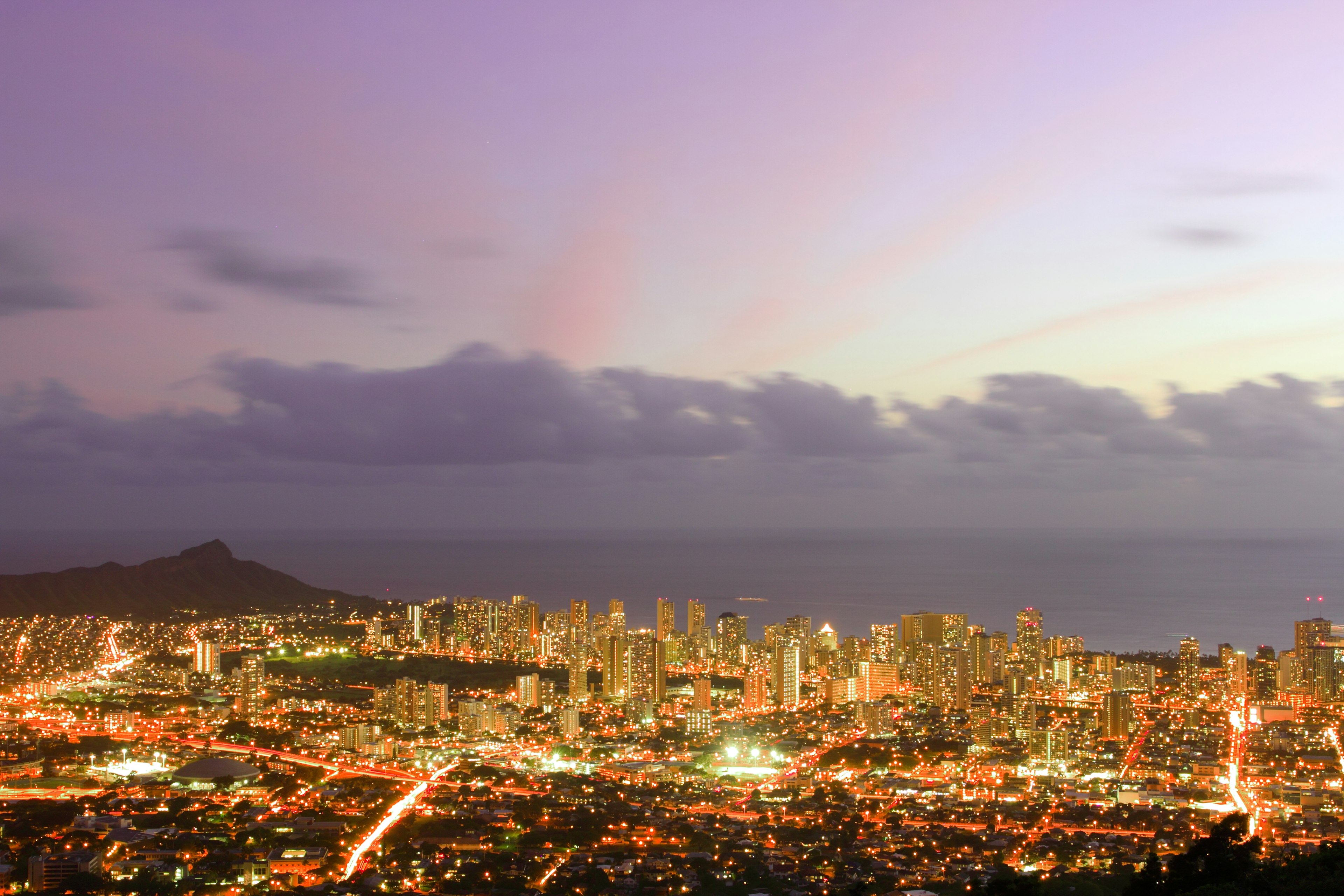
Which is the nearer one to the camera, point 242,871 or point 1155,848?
point 242,871

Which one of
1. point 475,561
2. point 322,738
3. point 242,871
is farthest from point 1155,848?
point 475,561

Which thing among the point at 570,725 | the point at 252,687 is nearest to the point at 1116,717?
the point at 570,725

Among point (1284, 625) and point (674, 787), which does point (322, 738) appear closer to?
point (674, 787)

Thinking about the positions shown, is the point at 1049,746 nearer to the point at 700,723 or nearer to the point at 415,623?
the point at 700,723

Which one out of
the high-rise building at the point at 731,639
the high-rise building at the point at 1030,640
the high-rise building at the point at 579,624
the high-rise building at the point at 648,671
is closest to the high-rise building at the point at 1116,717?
the high-rise building at the point at 1030,640

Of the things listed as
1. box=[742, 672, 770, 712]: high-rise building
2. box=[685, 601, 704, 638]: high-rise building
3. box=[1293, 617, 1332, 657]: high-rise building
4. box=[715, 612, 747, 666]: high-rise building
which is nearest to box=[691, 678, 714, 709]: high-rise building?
box=[742, 672, 770, 712]: high-rise building

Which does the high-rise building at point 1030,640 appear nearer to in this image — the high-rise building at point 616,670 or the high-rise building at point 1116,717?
the high-rise building at point 1116,717

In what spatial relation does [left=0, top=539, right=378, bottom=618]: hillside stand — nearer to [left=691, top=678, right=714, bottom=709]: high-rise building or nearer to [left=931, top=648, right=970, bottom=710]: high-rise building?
[left=691, top=678, right=714, bottom=709]: high-rise building
